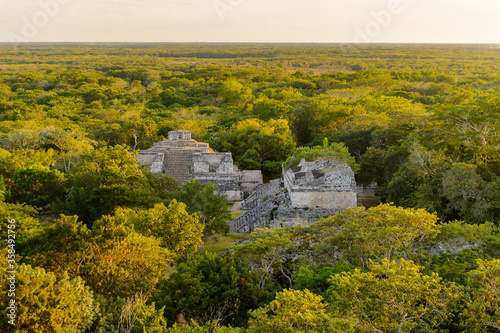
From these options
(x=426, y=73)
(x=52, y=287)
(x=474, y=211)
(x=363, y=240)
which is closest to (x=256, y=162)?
(x=474, y=211)

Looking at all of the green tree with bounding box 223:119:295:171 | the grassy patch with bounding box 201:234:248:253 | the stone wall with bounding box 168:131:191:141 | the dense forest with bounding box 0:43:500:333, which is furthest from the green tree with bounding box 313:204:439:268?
the stone wall with bounding box 168:131:191:141

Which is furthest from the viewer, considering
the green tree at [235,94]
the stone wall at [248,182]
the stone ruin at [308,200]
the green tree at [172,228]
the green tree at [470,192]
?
the green tree at [235,94]

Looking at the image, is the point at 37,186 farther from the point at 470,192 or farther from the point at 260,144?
the point at 470,192

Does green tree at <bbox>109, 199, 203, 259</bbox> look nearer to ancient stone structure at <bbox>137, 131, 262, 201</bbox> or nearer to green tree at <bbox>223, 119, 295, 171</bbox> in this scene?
ancient stone structure at <bbox>137, 131, 262, 201</bbox>

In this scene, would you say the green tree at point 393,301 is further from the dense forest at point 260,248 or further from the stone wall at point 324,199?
the stone wall at point 324,199

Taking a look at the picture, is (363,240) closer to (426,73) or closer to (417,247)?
(417,247)

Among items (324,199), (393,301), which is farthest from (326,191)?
(393,301)

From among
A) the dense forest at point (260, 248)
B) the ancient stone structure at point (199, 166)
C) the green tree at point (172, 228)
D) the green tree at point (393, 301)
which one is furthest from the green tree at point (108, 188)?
the green tree at point (393, 301)
